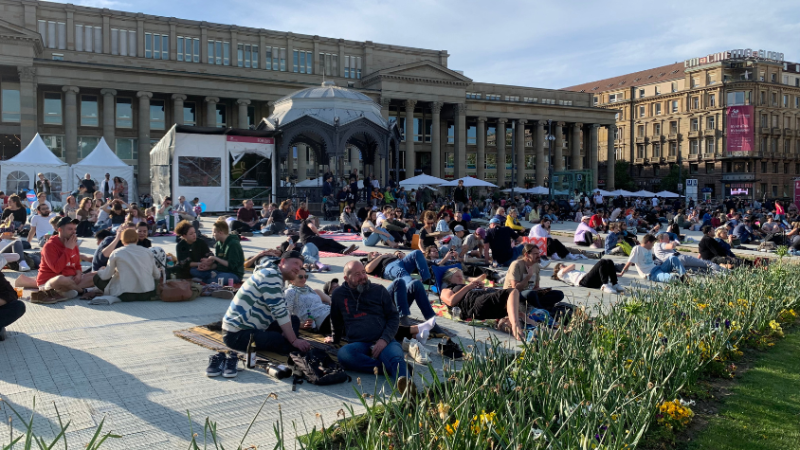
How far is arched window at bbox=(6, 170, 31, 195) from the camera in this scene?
28656mm

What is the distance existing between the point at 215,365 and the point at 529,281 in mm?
4500

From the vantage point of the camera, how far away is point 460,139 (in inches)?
2788

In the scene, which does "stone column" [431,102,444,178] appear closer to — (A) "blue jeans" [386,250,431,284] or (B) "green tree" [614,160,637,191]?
(B) "green tree" [614,160,637,191]

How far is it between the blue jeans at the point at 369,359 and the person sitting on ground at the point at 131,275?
4.57m

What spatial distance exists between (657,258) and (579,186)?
45.4 m

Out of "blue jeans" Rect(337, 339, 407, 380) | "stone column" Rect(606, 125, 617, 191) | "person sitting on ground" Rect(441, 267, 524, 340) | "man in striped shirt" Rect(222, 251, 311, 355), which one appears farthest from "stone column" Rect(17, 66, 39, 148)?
"stone column" Rect(606, 125, 617, 191)

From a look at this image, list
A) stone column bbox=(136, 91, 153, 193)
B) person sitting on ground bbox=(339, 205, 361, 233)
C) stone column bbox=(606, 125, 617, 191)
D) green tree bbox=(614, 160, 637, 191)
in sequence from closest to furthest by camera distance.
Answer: person sitting on ground bbox=(339, 205, 361, 233)
stone column bbox=(136, 91, 153, 193)
stone column bbox=(606, 125, 617, 191)
green tree bbox=(614, 160, 637, 191)

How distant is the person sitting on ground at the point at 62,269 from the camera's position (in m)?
9.53

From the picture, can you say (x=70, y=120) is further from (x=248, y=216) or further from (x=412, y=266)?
(x=412, y=266)

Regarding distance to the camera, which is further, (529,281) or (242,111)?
(242,111)

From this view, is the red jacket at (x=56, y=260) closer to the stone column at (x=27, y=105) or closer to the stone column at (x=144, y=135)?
the stone column at (x=27, y=105)

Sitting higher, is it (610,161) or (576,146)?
(576,146)

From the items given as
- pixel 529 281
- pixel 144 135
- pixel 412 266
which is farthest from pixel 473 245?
pixel 144 135

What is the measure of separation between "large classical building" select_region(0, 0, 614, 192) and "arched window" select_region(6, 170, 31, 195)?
2297 centimetres
